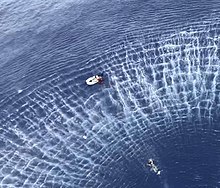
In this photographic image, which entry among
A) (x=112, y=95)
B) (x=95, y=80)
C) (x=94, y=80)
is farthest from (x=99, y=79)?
(x=112, y=95)

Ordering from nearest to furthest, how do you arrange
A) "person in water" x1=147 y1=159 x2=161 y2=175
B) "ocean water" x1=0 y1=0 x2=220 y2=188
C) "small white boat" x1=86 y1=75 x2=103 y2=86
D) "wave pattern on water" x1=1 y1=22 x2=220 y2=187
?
"person in water" x1=147 y1=159 x2=161 y2=175 → "ocean water" x1=0 y1=0 x2=220 y2=188 → "wave pattern on water" x1=1 y1=22 x2=220 y2=187 → "small white boat" x1=86 y1=75 x2=103 y2=86

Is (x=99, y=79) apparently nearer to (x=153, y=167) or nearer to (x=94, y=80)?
(x=94, y=80)

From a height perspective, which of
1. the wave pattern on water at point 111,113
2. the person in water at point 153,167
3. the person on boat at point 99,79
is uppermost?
the person on boat at point 99,79

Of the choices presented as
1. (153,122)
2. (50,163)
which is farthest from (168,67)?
(50,163)

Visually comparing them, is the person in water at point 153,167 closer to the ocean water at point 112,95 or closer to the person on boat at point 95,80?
the ocean water at point 112,95

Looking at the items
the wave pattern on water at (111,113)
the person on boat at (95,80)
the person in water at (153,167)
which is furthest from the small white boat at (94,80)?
the person in water at (153,167)

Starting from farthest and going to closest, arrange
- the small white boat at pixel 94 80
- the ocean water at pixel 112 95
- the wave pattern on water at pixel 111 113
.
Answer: the small white boat at pixel 94 80
the wave pattern on water at pixel 111 113
the ocean water at pixel 112 95

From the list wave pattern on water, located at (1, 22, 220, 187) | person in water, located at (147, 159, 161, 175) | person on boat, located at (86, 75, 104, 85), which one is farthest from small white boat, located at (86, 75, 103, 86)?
person in water, located at (147, 159, 161, 175)

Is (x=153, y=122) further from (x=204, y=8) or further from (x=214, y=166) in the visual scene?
(x=204, y=8)

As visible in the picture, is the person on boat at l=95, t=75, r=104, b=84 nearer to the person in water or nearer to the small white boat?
the small white boat
